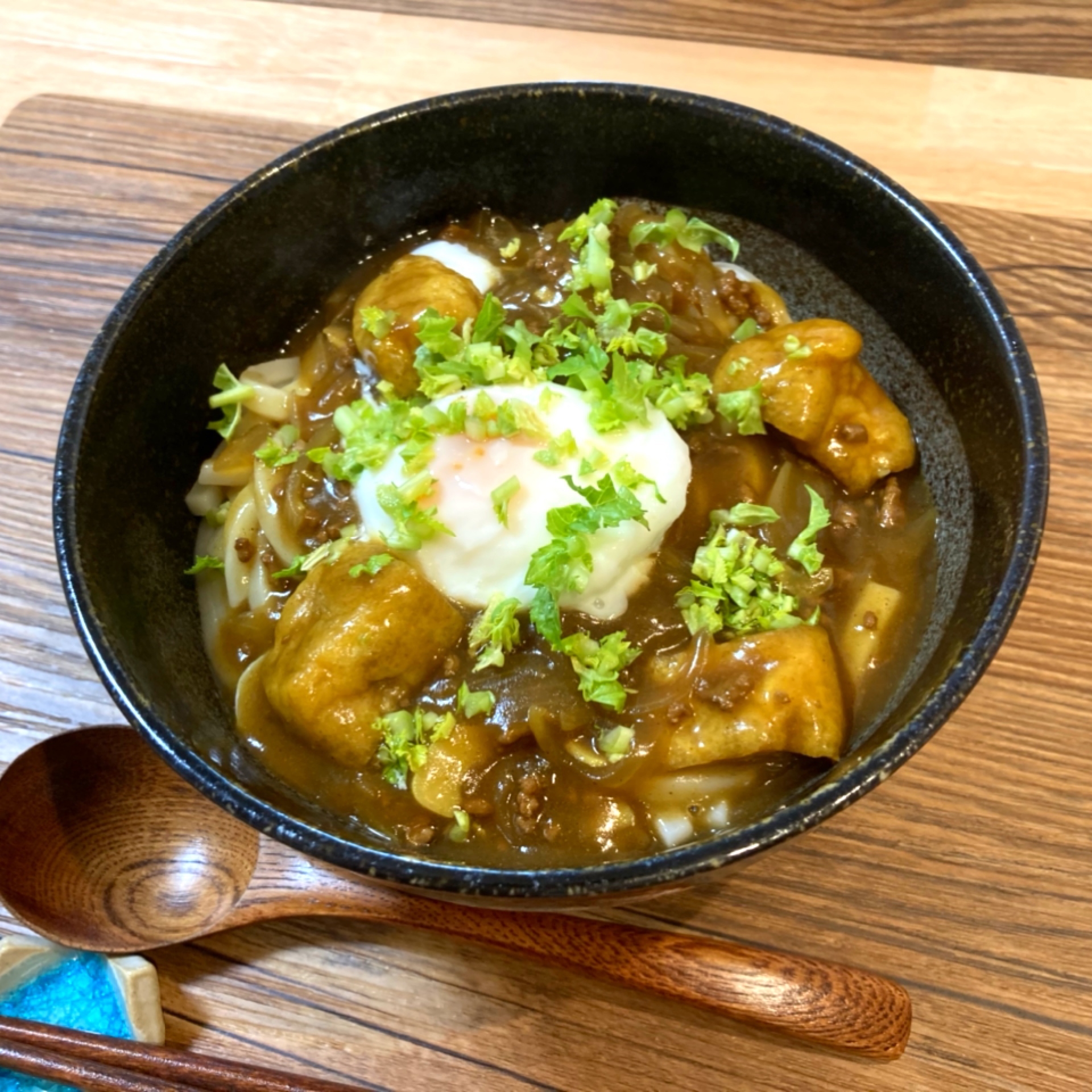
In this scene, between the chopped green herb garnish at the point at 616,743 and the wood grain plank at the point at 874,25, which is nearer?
the chopped green herb garnish at the point at 616,743

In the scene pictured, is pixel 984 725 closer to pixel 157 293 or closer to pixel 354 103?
pixel 157 293

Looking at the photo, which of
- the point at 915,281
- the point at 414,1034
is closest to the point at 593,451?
the point at 915,281

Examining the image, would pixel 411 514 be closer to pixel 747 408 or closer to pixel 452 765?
pixel 452 765

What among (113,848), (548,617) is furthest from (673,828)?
(113,848)

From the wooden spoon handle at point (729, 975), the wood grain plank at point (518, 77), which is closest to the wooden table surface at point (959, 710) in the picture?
the wood grain plank at point (518, 77)

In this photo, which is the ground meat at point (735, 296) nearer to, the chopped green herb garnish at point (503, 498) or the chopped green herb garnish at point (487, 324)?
the chopped green herb garnish at point (487, 324)
